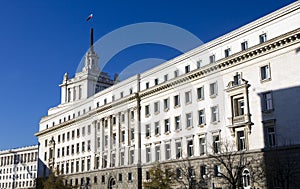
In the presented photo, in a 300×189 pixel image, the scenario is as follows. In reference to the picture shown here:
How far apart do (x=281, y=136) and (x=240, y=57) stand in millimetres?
10563

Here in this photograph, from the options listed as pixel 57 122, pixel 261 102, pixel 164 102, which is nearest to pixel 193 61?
pixel 164 102

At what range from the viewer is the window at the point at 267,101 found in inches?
1638

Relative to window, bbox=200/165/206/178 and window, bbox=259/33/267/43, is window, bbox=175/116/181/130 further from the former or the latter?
window, bbox=259/33/267/43

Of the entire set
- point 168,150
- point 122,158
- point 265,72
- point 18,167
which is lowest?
point 18,167

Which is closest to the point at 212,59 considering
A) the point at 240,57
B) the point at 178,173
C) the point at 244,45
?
the point at 240,57

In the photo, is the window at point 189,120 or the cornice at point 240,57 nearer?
the cornice at point 240,57

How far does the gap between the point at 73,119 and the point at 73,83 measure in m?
14.9

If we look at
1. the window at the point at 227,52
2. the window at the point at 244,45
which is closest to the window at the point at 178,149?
the window at the point at 227,52

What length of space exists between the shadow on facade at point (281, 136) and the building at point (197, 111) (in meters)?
0.11

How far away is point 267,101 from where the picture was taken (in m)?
42.0

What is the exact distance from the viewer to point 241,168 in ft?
133

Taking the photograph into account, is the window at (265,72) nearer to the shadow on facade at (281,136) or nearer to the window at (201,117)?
the shadow on facade at (281,136)

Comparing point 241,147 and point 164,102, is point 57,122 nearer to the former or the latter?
point 164,102

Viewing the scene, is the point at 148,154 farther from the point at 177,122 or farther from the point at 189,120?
the point at 189,120
